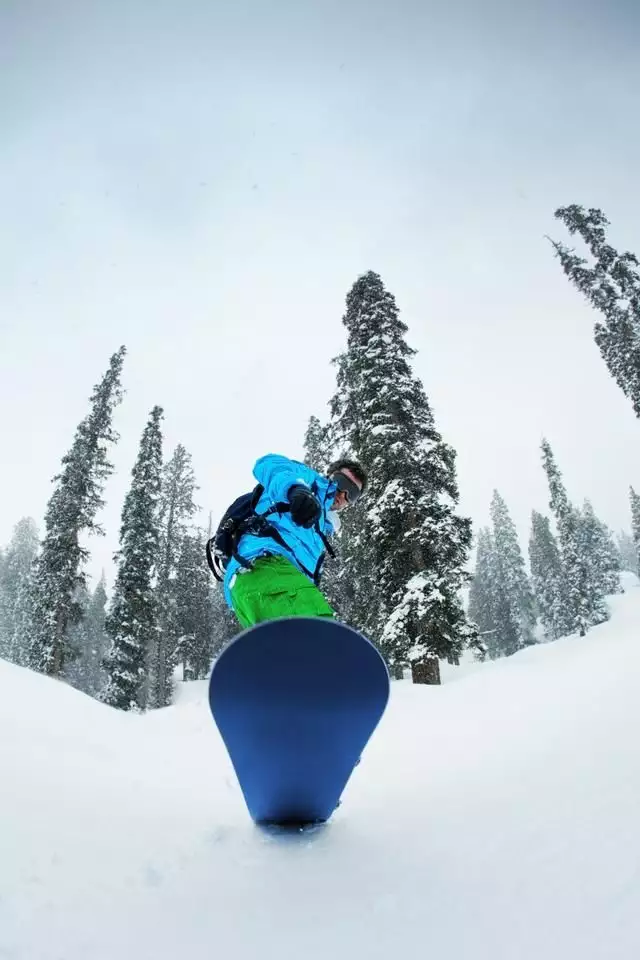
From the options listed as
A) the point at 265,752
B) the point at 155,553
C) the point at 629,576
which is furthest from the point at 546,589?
the point at 265,752

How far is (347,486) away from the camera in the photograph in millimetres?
3508

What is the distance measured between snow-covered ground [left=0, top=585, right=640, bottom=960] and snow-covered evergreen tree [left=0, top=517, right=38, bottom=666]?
2936cm

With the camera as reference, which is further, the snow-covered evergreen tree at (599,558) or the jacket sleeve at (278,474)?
the snow-covered evergreen tree at (599,558)

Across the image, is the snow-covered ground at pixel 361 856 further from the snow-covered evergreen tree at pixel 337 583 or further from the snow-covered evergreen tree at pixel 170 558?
the snow-covered evergreen tree at pixel 170 558

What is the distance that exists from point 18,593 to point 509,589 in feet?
164

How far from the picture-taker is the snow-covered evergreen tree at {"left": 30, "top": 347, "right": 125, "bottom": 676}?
777 inches

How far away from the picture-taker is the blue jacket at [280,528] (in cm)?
299

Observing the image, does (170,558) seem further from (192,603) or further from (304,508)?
(304,508)

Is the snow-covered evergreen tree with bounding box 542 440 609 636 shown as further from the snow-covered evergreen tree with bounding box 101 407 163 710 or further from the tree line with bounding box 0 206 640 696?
the snow-covered evergreen tree with bounding box 101 407 163 710

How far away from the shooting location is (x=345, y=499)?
3.54 m

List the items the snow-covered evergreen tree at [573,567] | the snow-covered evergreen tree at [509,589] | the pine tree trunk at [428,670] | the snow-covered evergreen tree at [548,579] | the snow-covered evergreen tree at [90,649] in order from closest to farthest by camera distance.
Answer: the pine tree trunk at [428,670] → the snow-covered evergreen tree at [573,567] → the snow-covered evergreen tree at [548,579] → the snow-covered evergreen tree at [90,649] → the snow-covered evergreen tree at [509,589]

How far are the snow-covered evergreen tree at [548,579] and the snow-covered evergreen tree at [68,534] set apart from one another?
40284 mm

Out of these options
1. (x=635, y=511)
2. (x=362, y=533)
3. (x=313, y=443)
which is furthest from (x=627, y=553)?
(x=362, y=533)

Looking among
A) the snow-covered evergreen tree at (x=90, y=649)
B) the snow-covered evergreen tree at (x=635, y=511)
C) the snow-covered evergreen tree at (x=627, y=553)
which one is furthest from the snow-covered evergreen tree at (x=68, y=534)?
the snow-covered evergreen tree at (x=627, y=553)
